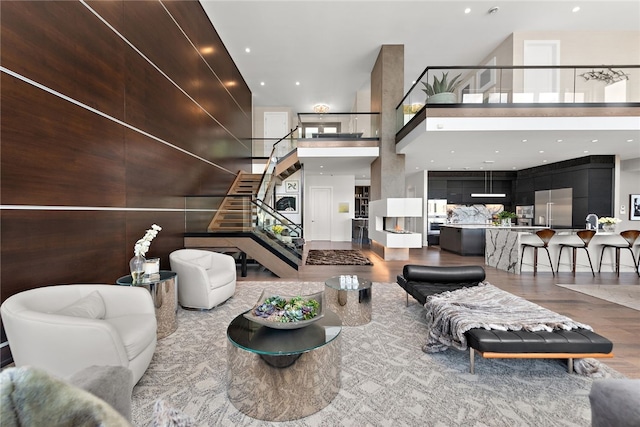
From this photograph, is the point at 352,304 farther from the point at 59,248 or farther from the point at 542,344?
the point at 59,248

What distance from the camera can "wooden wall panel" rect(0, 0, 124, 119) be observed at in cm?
223

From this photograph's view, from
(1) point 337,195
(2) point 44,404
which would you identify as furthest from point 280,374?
(1) point 337,195

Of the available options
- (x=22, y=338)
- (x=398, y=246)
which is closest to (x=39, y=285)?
(x=22, y=338)

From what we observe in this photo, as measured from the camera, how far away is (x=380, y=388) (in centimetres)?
207

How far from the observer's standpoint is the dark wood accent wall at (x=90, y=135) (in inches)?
87.8

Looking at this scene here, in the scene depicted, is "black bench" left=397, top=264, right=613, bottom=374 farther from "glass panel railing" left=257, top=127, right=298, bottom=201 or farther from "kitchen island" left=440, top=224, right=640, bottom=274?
"glass panel railing" left=257, top=127, right=298, bottom=201

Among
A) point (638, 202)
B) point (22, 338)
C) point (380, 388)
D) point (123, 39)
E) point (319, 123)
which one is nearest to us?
point (22, 338)

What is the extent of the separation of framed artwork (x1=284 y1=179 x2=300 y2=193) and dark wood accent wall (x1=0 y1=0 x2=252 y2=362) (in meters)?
7.06

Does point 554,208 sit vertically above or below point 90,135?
below

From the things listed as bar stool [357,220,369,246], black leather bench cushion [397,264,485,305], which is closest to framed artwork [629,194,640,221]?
bar stool [357,220,369,246]

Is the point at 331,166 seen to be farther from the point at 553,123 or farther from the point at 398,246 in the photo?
the point at 553,123

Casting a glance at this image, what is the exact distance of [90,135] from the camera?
9.58ft

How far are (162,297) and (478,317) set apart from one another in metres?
3.14

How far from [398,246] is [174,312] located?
542 cm
